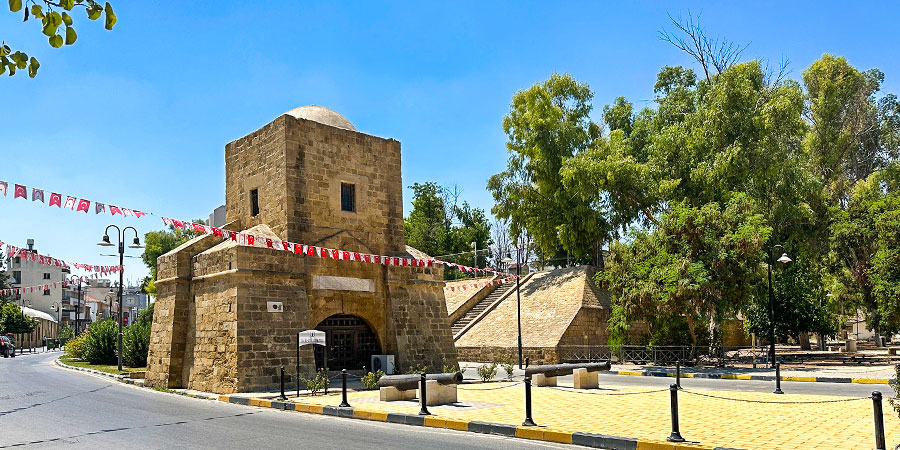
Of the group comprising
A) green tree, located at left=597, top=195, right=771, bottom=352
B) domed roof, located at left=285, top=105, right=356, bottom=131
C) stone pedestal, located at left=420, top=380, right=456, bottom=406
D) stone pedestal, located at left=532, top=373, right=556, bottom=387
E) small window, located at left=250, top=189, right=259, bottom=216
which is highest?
domed roof, located at left=285, top=105, right=356, bottom=131

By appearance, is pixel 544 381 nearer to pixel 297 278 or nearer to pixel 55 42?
pixel 297 278

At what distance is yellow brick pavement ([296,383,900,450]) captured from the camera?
8.55 m

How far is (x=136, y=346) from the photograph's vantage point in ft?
89.1

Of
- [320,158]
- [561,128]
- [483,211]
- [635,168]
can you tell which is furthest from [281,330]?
[483,211]

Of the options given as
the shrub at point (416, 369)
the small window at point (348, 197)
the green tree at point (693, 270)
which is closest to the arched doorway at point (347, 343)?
the shrub at point (416, 369)

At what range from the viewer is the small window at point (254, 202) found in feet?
66.4

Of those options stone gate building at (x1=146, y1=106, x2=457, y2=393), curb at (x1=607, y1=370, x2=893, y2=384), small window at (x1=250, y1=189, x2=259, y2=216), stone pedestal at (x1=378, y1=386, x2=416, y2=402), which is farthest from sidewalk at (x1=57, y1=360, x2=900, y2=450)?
small window at (x1=250, y1=189, x2=259, y2=216)

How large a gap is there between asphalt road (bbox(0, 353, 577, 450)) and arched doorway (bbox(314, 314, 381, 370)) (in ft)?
14.9

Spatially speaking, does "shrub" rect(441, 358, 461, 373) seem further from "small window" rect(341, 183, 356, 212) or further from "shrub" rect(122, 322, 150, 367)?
"shrub" rect(122, 322, 150, 367)

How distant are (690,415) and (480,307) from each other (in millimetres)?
23302

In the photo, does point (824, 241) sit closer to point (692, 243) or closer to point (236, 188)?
point (692, 243)

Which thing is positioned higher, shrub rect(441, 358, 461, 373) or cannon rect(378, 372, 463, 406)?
cannon rect(378, 372, 463, 406)

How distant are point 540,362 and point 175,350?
14.2 metres

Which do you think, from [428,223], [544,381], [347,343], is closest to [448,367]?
[347,343]
